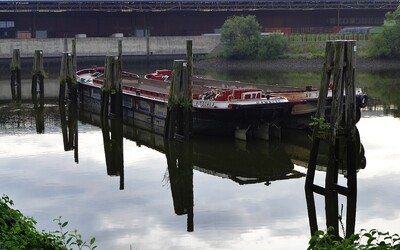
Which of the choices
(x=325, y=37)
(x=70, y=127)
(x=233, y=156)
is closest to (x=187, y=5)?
(x=325, y=37)

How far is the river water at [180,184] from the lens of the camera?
2166 centimetres

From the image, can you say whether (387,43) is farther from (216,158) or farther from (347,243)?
(347,243)

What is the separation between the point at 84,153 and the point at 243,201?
1198cm

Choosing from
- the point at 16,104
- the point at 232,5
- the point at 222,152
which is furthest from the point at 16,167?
the point at 232,5

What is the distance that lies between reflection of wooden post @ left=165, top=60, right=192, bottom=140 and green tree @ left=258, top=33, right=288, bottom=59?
58.7 m

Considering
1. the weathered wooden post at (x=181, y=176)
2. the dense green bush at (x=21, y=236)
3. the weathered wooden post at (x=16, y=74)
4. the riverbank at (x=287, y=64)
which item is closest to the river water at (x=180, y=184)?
the weathered wooden post at (x=181, y=176)

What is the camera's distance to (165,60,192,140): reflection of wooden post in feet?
110

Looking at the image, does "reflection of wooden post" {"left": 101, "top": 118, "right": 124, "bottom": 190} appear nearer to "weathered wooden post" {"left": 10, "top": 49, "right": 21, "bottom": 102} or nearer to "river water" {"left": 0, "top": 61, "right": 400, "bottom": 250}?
"river water" {"left": 0, "top": 61, "right": 400, "bottom": 250}

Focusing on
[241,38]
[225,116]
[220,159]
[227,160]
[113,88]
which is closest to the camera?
[227,160]

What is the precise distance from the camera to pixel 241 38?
306 feet

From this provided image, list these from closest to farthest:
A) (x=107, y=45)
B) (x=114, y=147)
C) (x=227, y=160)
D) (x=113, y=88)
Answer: (x=227, y=160) → (x=114, y=147) → (x=113, y=88) → (x=107, y=45)

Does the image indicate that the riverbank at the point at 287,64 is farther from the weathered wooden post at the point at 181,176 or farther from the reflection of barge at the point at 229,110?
the weathered wooden post at the point at 181,176

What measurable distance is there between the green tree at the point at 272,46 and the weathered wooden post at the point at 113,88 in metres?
50.9

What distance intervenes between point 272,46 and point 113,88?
173ft
